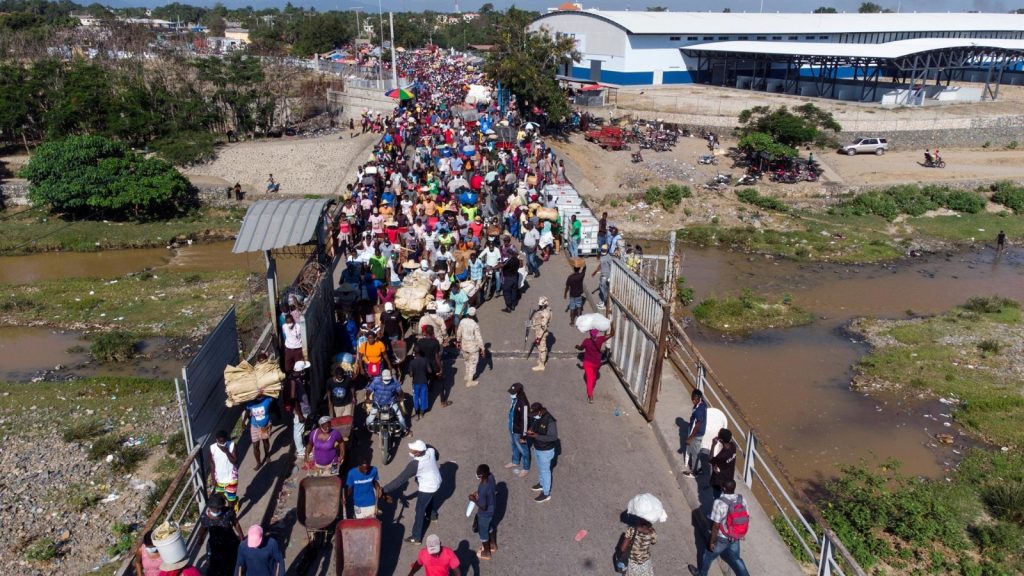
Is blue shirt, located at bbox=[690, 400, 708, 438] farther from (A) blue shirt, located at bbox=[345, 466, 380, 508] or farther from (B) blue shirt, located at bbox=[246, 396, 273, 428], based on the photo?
(B) blue shirt, located at bbox=[246, 396, 273, 428]

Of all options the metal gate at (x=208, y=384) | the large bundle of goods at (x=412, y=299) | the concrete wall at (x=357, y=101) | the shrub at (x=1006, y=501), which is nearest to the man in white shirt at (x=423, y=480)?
the metal gate at (x=208, y=384)

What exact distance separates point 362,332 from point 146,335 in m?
11.8

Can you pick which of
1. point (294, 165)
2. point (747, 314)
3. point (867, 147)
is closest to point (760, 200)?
point (867, 147)

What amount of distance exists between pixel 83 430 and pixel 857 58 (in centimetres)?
4618

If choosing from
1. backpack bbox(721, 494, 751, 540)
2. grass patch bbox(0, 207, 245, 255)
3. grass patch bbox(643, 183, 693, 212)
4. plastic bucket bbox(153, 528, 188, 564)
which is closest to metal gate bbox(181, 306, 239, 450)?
plastic bucket bbox(153, 528, 188, 564)

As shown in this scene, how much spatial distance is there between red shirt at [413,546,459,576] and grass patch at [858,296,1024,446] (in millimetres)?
12550

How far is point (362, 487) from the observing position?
22.7 feet

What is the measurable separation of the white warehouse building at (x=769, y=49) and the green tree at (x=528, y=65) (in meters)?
11.0

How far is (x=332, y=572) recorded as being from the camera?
6.85 meters

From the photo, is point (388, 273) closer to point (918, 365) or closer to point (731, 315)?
point (731, 315)

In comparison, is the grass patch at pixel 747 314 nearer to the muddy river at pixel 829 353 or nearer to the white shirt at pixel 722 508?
the muddy river at pixel 829 353

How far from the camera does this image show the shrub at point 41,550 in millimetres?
10469

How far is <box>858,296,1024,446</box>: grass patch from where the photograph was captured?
1441cm

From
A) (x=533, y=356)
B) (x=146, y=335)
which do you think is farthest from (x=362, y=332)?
(x=146, y=335)
